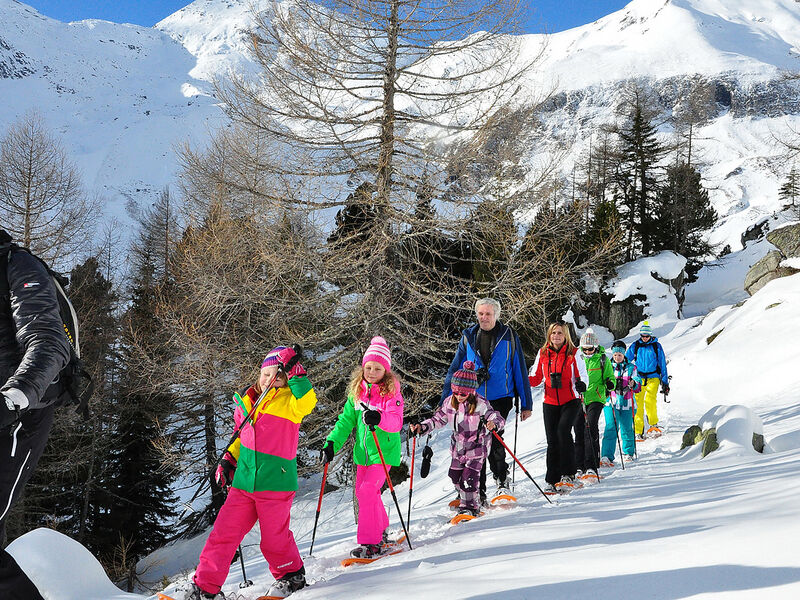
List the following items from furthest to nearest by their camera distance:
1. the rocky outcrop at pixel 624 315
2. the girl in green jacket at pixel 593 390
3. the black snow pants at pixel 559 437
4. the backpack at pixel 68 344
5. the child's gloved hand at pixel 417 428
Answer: the rocky outcrop at pixel 624 315
the girl in green jacket at pixel 593 390
the black snow pants at pixel 559 437
the child's gloved hand at pixel 417 428
the backpack at pixel 68 344

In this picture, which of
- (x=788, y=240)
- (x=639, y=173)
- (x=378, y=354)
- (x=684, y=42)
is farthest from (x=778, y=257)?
(x=684, y=42)

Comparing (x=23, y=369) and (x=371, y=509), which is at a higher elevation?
(x=23, y=369)

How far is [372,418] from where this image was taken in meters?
3.97

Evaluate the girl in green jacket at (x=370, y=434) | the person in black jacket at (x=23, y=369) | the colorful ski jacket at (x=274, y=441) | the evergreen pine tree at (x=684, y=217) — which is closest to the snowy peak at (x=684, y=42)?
the evergreen pine tree at (x=684, y=217)

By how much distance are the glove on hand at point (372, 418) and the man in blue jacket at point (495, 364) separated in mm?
1451

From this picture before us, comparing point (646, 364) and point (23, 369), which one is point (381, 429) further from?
point (646, 364)

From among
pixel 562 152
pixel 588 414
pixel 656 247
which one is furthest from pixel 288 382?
pixel 656 247

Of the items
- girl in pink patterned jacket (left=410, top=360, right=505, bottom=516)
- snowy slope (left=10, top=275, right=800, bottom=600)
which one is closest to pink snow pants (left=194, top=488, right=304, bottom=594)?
snowy slope (left=10, top=275, right=800, bottom=600)

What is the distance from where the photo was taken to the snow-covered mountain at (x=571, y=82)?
72.9m

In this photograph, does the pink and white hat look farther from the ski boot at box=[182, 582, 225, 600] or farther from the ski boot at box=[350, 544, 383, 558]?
the ski boot at box=[182, 582, 225, 600]

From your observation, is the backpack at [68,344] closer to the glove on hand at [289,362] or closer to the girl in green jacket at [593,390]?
the glove on hand at [289,362]

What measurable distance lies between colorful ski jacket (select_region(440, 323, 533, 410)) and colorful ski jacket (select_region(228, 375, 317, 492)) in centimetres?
203

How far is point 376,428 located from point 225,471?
1158 mm

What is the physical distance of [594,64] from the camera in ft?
415
